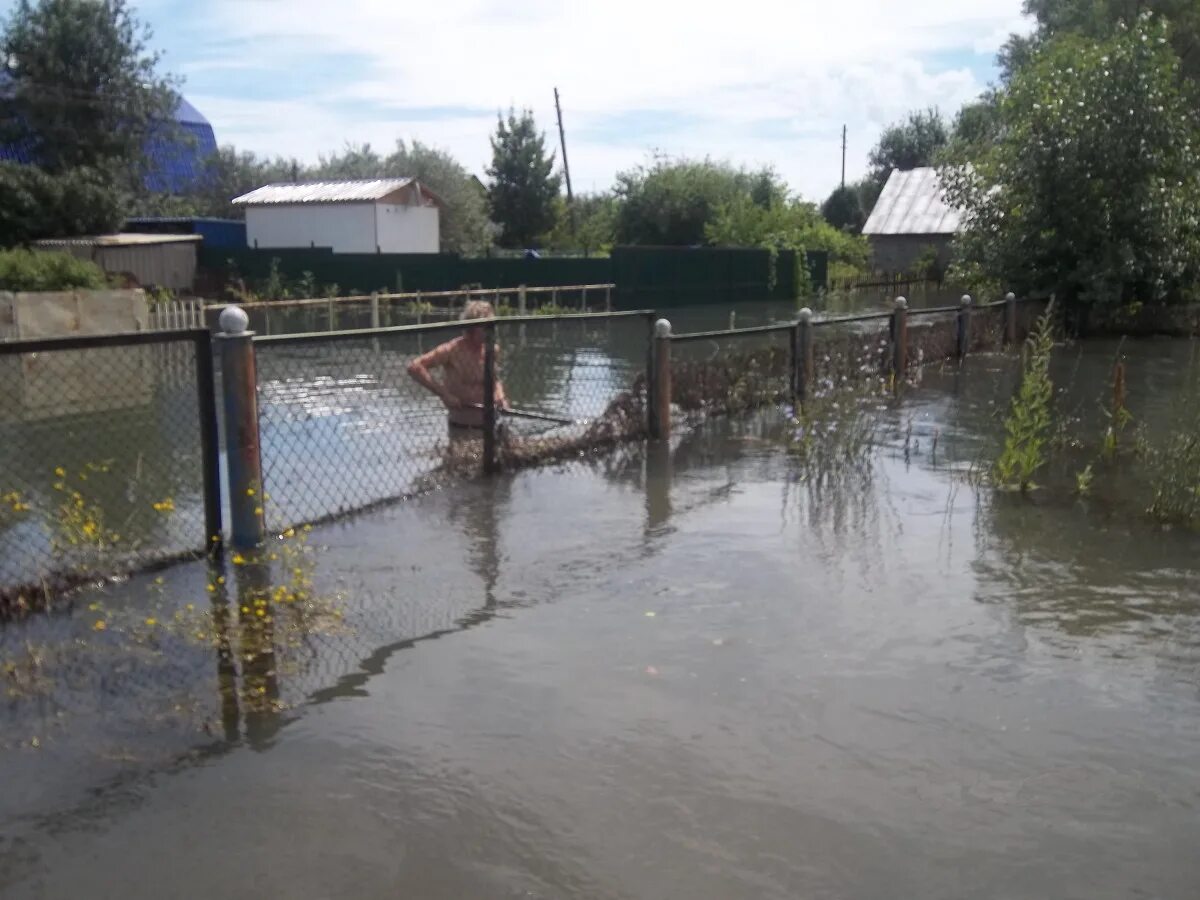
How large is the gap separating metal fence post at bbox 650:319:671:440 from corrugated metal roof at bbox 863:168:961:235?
136ft

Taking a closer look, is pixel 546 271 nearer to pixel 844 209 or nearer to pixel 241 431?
pixel 241 431

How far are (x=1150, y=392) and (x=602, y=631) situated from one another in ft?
36.2

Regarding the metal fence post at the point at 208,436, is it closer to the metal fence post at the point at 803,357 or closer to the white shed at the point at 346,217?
the metal fence post at the point at 803,357

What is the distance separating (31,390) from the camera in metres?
A: 13.3

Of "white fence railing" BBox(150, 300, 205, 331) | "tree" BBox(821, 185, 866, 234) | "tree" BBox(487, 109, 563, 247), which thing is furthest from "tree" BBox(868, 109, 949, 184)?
"white fence railing" BBox(150, 300, 205, 331)

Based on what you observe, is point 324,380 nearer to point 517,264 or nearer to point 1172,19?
point 517,264

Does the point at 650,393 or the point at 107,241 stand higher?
the point at 107,241

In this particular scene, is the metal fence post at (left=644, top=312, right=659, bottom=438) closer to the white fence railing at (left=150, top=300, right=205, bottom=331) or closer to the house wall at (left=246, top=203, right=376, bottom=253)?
the white fence railing at (left=150, top=300, right=205, bottom=331)

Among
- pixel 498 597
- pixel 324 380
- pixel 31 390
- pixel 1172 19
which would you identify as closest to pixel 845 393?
pixel 498 597

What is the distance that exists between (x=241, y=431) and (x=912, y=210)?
1917 inches

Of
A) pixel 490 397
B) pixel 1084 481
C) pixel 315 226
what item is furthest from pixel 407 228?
pixel 1084 481

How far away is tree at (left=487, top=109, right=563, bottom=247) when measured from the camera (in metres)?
50.4

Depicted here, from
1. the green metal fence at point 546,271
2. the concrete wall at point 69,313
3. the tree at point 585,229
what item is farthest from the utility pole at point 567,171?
the concrete wall at point 69,313

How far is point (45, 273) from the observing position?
2005cm
